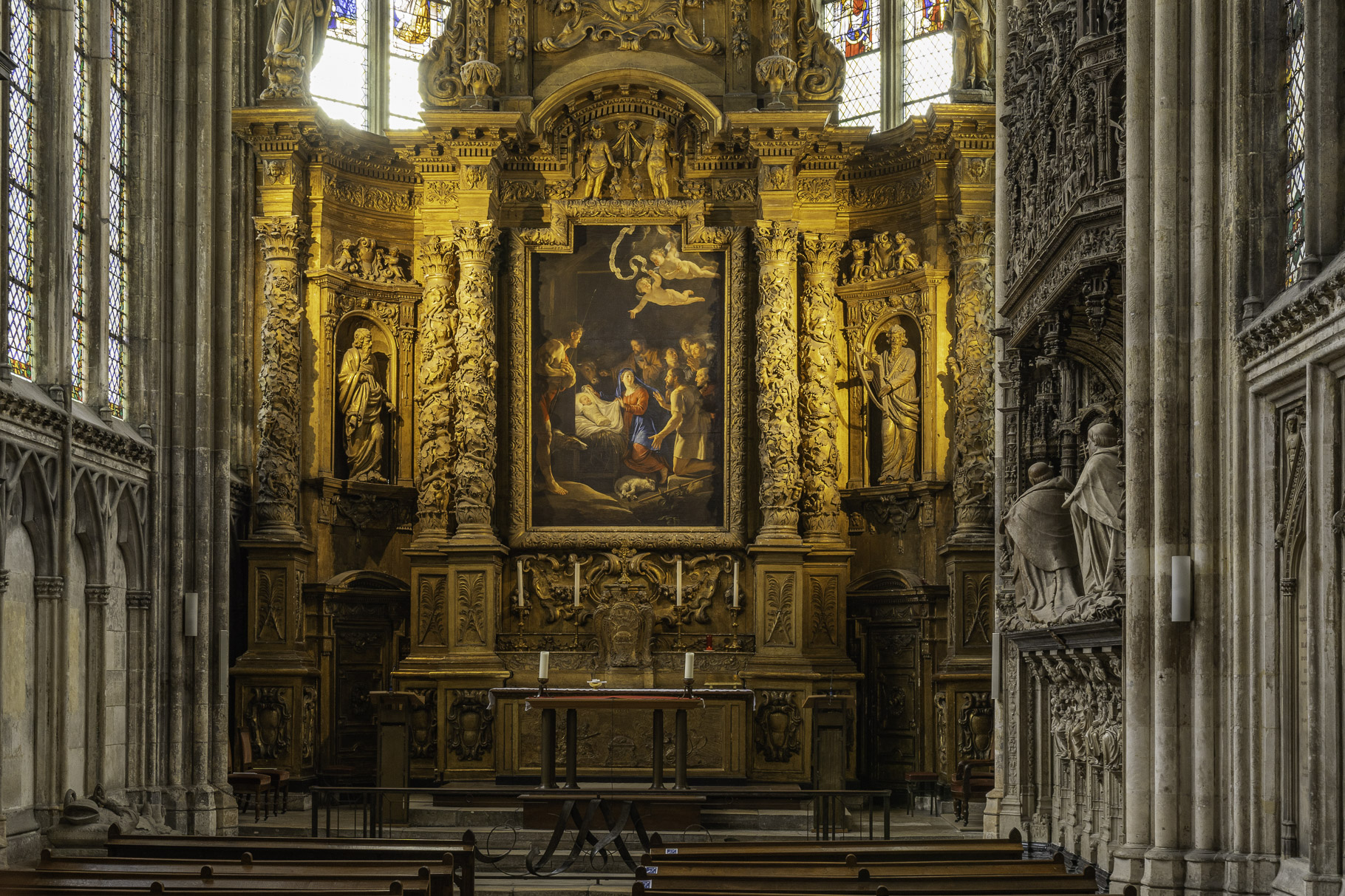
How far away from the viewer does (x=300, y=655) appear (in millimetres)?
21922

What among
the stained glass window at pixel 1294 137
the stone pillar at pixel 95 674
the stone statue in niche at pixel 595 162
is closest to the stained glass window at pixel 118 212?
the stone pillar at pixel 95 674

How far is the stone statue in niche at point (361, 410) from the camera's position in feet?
77.2

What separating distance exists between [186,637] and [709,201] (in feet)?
30.9

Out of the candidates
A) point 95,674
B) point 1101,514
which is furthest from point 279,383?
point 1101,514

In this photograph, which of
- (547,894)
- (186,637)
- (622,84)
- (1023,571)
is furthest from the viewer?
(622,84)

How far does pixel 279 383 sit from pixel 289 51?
14.5ft

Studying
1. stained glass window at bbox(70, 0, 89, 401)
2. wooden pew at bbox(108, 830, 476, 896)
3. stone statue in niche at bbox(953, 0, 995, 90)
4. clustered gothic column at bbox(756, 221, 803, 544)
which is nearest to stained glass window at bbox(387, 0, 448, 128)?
clustered gothic column at bbox(756, 221, 803, 544)

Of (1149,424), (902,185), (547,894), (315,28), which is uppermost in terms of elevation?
(315,28)

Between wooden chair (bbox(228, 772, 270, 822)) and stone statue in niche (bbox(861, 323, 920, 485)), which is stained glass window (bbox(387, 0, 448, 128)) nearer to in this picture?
stone statue in niche (bbox(861, 323, 920, 485))

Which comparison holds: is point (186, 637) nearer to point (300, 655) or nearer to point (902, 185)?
point (300, 655)

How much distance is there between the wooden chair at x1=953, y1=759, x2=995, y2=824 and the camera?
769 inches

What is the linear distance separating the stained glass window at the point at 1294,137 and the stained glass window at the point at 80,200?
1095 centimetres

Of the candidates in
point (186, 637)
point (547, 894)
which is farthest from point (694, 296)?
point (547, 894)

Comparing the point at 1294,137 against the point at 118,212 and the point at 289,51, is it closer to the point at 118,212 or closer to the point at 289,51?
the point at 118,212
